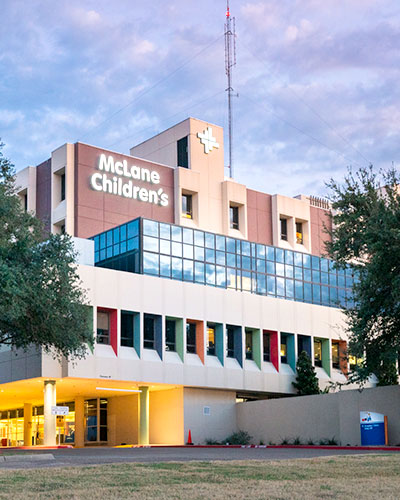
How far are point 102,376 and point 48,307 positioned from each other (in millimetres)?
13544

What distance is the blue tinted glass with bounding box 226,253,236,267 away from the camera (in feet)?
170

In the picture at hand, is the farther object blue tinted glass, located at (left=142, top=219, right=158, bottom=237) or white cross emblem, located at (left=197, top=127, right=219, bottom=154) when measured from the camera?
white cross emblem, located at (left=197, top=127, right=219, bottom=154)

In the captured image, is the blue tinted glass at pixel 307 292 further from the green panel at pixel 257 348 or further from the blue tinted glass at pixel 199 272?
the blue tinted glass at pixel 199 272

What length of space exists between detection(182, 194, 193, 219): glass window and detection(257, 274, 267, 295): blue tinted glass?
7.93m

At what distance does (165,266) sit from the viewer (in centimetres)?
→ 4775

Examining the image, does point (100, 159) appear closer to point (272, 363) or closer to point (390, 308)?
point (272, 363)

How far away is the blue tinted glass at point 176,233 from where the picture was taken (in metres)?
48.9

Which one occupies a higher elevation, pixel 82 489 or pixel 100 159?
pixel 100 159

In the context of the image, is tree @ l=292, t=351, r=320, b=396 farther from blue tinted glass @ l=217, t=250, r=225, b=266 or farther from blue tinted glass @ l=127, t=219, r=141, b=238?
blue tinted glass @ l=127, t=219, r=141, b=238

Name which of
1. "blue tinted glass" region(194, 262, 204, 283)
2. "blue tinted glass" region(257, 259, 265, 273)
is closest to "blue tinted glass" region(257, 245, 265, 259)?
"blue tinted glass" region(257, 259, 265, 273)

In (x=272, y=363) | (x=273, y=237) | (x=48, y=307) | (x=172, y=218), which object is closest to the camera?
(x=48, y=307)

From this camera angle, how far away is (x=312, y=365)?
5162cm

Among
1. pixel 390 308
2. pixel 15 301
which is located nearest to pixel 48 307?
pixel 15 301

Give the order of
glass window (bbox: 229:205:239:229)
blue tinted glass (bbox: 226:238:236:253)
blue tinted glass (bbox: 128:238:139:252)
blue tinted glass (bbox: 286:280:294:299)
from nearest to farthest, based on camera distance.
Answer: blue tinted glass (bbox: 128:238:139:252) < blue tinted glass (bbox: 226:238:236:253) < blue tinted glass (bbox: 286:280:294:299) < glass window (bbox: 229:205:239:229)
